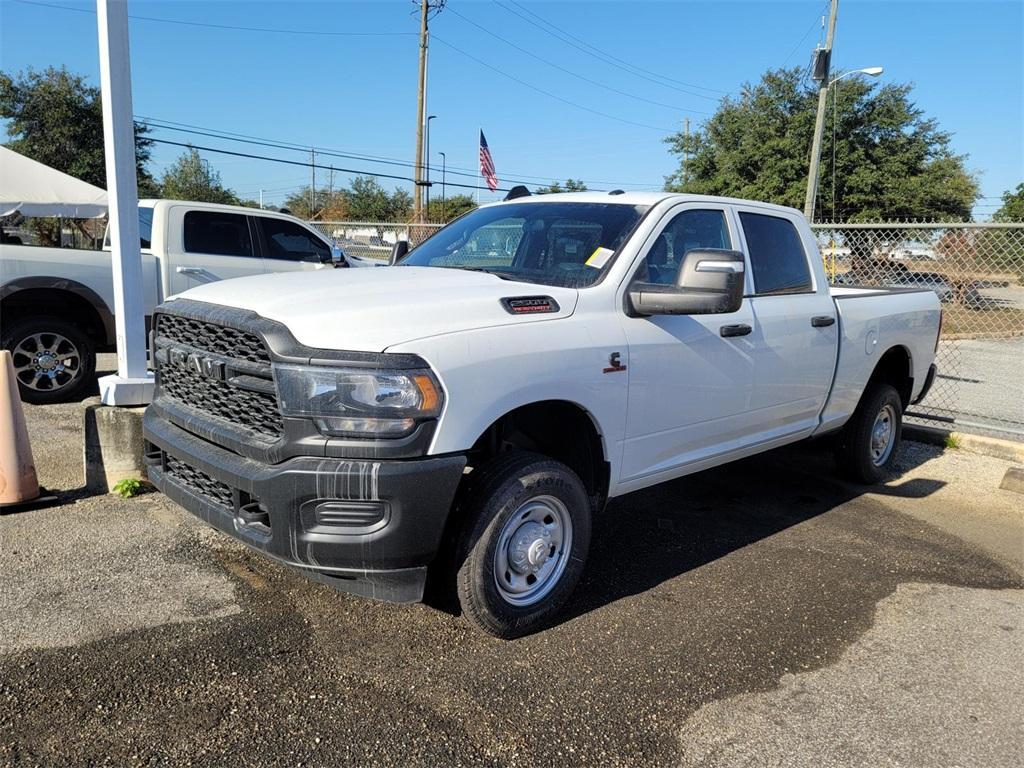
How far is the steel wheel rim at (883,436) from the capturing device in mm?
6020

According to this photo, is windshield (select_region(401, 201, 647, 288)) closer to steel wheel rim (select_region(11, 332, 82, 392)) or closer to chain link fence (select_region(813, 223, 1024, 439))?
steel wheel rim (select_region(11, 332, 82, 392))

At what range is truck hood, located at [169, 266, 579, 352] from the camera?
285 centimetres

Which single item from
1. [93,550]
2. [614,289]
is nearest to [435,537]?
[614,289]

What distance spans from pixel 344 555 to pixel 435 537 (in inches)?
13.3

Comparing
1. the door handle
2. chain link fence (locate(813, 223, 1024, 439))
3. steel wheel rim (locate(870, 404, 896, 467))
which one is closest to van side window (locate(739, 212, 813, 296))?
the door handle

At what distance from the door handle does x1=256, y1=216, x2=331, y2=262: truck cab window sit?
6018 mm

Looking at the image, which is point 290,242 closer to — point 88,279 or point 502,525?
point 88,279

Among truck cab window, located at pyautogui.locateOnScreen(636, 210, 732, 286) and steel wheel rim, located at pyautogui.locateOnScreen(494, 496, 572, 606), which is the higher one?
truck cab window, located at pyautogui.locateOnScreen(636, 210, 732, 286)

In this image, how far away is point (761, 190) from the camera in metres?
32.3

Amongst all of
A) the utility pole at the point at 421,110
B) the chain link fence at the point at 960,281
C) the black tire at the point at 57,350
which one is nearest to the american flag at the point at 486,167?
the utility pole at the point at 421,110

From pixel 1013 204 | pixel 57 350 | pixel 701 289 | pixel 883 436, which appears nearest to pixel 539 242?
pixel 701 289

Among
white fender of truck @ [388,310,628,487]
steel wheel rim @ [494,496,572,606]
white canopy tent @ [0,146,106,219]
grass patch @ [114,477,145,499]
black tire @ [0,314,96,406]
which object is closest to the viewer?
white fender of truck @ [388,310,628,487]

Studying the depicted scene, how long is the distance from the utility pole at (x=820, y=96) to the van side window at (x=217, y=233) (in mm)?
13239

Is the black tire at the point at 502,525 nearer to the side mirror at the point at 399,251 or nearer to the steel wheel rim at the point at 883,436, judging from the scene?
the side mirror at the point at 399,251
